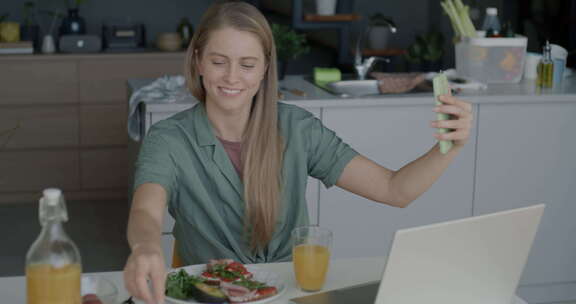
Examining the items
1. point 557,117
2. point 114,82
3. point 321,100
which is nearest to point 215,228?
point 321,100

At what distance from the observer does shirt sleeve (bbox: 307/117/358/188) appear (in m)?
2.17

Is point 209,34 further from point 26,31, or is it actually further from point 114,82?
point 26,31

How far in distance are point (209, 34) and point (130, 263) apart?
2.50 feet

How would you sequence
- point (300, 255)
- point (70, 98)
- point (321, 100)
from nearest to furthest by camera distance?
1. point (300, 255)
2. point (321, 100)
3. point (70, 98)

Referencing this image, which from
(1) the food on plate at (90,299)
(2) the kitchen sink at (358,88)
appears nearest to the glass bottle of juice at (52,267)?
(1) the food on plate at (90,299)

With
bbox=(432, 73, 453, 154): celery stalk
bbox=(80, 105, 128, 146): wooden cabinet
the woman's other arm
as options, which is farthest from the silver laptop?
bbox=(80, 105, 128, 146): wooden cabinet

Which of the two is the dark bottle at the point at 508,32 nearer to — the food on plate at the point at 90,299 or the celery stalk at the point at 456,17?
the celery stalk at the point at 456,17

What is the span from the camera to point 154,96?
3418 mm

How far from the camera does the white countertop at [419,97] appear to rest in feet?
11.2

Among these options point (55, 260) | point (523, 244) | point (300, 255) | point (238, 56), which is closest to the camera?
point (55, 260)

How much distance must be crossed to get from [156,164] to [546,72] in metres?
2.27

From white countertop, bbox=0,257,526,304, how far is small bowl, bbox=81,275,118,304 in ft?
0.14

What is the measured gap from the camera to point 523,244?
5.00 ft

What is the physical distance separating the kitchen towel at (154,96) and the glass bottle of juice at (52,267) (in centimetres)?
203
